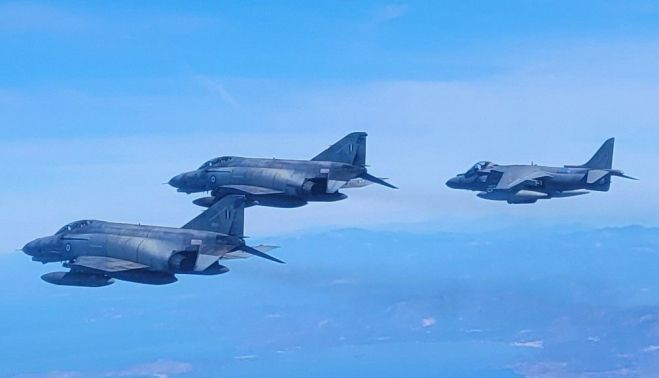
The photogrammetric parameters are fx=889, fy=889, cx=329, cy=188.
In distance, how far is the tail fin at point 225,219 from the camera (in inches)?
3063

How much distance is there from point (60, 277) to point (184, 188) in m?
26.1

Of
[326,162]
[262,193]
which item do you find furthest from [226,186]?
[326,162]

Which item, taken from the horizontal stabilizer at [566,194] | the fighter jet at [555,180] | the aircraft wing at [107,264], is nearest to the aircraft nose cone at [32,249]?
the aircraft wing at [107,264]

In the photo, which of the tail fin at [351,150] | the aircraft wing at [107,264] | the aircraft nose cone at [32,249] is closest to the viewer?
the aircraft wing at [107,264]

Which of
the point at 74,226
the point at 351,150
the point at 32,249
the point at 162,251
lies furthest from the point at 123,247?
the point at 351,150

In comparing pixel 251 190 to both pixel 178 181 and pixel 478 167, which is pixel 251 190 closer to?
pixel 178 181

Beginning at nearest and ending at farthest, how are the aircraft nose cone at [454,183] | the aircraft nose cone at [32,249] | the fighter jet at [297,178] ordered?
the aircraft nose cone at [32,249] < the fighter jet at [297,178] < the aircraft nose cone at [454,183]

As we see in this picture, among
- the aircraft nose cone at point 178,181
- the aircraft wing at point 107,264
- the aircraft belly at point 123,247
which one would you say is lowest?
the aircraft wing at point 107,264

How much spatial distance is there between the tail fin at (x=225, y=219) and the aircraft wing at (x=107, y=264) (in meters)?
5.88

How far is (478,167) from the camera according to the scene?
105 m

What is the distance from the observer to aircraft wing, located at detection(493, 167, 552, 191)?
9781cm

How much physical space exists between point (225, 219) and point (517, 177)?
37.0m

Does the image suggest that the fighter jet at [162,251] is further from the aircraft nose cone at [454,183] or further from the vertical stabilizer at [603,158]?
the vertical stabilizer at [603,158]

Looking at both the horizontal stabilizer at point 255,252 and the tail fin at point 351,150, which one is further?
the tail fin at point 351,150
